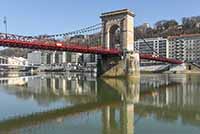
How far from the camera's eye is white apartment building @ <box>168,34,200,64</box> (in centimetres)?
11462

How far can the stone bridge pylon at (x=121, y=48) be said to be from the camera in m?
60.2

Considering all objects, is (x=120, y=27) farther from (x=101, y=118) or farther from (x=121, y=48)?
(x=101, y=118)

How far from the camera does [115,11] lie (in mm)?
63000

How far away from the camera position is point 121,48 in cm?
6222

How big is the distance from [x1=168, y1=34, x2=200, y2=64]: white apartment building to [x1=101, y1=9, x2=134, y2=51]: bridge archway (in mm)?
54831

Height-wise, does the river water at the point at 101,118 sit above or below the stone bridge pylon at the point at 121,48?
below

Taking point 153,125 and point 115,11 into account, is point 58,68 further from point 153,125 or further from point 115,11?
point 153,125

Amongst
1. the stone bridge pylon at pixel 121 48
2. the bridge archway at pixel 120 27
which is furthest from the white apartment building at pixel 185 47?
the stone bridge pylon at pixel 121 48

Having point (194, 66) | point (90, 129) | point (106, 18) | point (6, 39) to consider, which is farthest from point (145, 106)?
point (194, 66)

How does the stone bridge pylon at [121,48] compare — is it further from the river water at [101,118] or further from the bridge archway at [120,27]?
the river water at [101,118]

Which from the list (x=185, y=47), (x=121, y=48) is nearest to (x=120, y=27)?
(x=121, y=48)

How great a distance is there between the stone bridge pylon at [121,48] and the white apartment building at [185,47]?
182 ft

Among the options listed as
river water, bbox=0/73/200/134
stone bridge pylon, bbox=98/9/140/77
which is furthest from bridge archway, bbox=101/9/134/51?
river water, bbox=0/73/200/134

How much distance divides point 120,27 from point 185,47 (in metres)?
60.1
